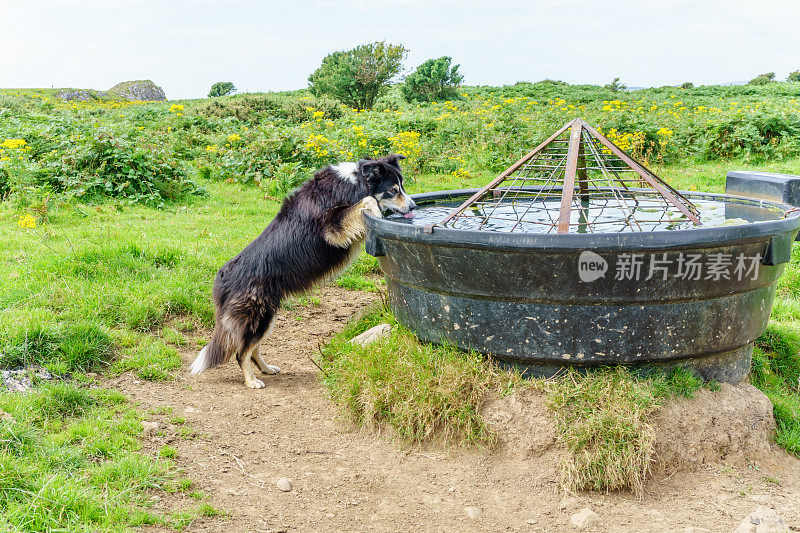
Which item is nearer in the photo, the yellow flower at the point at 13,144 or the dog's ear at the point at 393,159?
the dog's ear at the point at 393,159

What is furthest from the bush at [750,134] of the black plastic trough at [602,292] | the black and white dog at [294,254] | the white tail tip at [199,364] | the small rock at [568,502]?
the white tail tip at [199,364]

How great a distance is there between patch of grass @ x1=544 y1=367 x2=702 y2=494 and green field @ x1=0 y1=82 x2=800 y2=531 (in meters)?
0.54

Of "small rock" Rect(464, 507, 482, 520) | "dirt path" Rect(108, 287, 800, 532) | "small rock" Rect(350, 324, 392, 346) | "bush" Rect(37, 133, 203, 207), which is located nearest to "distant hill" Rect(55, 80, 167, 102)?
"bush" Rect(37, 133, 203, 207)

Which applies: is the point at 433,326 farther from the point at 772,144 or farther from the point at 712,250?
the point at 772,144

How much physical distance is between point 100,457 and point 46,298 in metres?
2.12

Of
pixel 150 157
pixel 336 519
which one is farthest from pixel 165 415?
pixel 150 157

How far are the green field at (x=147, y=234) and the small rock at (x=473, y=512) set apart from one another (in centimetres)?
49

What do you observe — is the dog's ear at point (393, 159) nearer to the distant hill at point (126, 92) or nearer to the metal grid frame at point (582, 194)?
the metal grid frame at point (582, 194)

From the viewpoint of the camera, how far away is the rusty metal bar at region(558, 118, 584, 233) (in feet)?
10.5

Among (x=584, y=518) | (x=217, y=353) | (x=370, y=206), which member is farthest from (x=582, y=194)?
(x=217, y=353)

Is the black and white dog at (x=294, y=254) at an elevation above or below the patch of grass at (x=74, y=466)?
above

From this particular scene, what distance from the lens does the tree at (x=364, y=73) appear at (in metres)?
29.5

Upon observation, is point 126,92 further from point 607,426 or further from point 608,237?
point 607,426

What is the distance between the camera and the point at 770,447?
340 cm
